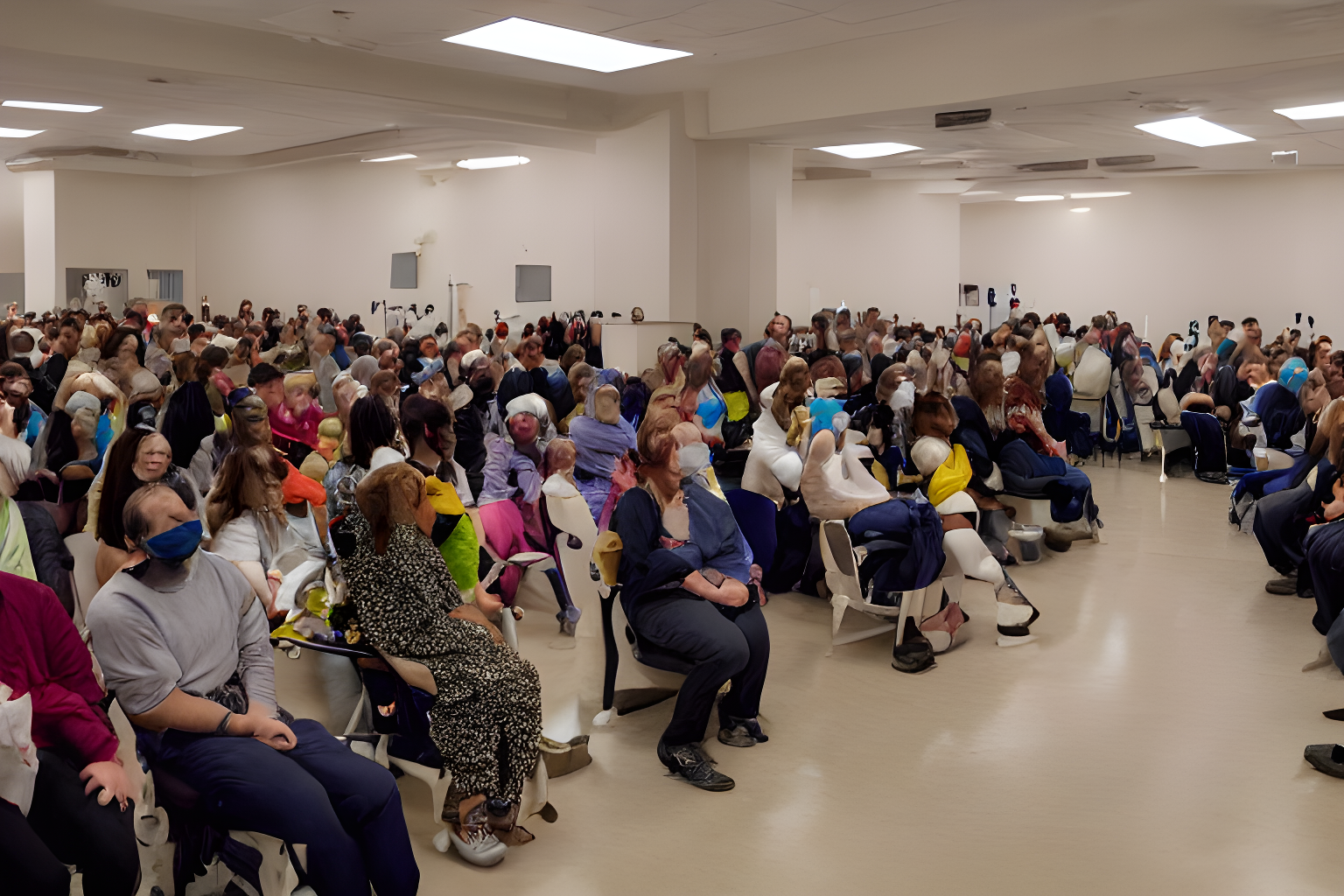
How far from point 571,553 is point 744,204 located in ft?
29.2

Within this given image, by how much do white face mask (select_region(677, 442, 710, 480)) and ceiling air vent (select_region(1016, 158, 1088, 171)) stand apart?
12703 mm

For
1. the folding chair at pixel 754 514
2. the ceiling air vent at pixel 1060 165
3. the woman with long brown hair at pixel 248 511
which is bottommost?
the folding chair at pixel 754 514

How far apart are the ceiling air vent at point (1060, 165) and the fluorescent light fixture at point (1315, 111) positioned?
4092mm

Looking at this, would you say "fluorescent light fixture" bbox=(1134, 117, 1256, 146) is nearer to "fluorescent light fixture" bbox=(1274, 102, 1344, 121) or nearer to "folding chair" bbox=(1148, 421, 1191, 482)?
"fluorescent light fixture" bbox=(1274, 102, 1344, 121)

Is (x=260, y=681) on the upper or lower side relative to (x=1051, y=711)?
upper

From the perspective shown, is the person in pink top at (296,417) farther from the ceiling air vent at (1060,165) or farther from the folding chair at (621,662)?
the ceiling air vent at (1060,165)

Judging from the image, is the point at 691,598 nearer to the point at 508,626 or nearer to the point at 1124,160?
the point at 508,626

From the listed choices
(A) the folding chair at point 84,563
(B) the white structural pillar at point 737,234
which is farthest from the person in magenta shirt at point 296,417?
(B) the white structural pillar at point 737,234

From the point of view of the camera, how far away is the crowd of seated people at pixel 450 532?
2932 millimetres

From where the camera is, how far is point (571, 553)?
536cm

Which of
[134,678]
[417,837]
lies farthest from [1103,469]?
[134,678]

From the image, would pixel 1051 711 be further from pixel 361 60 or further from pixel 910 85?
pixel 361 60

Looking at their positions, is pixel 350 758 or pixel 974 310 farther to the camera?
pixel 974 310

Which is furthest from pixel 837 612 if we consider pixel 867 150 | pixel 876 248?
pixel 876 248
